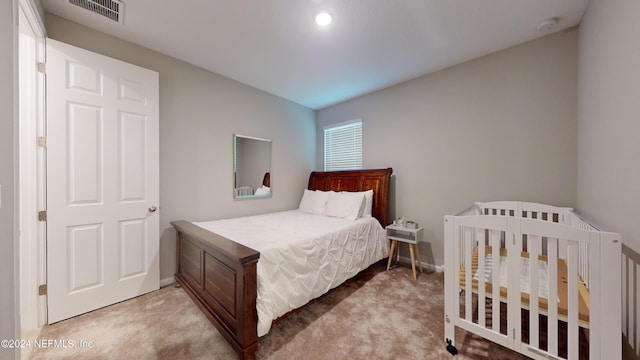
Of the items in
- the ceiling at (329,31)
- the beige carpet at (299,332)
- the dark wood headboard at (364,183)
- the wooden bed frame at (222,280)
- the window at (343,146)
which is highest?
the ceiling at (329,31)

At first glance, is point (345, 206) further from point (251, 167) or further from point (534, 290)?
point (534, 290)

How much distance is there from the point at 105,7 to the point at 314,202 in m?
3.01

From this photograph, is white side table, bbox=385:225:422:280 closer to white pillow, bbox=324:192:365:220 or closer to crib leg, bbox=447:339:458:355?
white pillow, bbox=324:192:365:220

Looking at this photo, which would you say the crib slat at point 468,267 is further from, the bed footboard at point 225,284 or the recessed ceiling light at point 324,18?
the recessed ceiling light at point 324,18

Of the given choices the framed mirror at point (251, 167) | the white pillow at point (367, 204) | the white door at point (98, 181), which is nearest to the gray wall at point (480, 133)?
the white pillow at point (367, 204)

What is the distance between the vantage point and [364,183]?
11.6 feet

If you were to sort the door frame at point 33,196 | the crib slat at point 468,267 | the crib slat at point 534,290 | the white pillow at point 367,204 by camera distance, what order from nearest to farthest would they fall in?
the crib slat at point 534,290
the crib slat at point 468,267
the door frame at point 33,196
the white pillow at point 367,204

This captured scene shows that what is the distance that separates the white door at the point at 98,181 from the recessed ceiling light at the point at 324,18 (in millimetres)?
1815

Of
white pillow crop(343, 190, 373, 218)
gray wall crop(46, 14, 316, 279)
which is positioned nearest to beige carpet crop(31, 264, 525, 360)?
gray wall crop(46, 14, 316, 279)

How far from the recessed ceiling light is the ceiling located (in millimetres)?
47

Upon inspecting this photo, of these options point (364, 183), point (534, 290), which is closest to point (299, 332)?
point (534, 290)

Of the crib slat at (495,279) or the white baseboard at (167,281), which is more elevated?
the crib slat at (495,279)

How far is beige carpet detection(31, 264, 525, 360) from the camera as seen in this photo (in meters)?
1.60

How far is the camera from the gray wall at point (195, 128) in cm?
241
